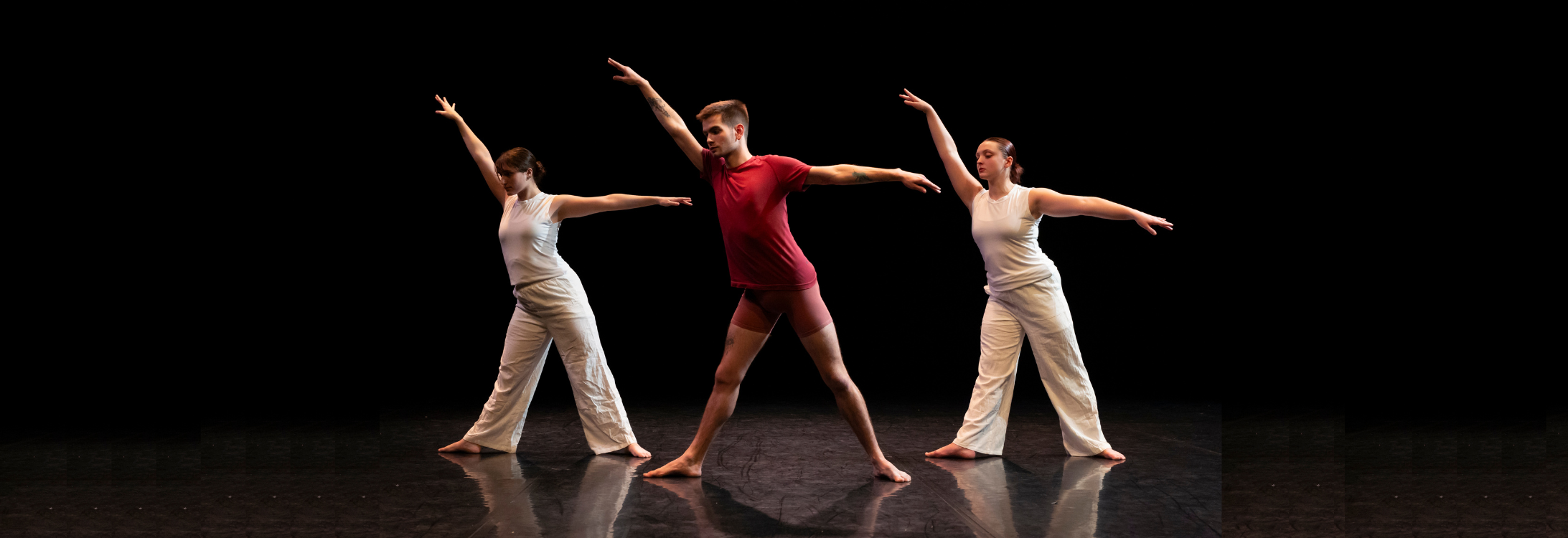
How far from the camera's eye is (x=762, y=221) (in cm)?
313

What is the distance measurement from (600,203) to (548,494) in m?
1.12

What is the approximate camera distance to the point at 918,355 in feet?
23.6

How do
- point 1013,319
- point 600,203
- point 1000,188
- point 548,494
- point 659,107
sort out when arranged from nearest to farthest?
point 548,494 → point 659,107 → point 600,203 → point 1000,188 → point 1013,319

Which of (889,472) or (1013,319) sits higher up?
(1013,319)

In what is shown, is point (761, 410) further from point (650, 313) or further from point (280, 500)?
point (280, 500)

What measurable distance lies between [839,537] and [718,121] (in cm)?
134

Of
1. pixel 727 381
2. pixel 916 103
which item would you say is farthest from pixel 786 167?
pixel 916 103

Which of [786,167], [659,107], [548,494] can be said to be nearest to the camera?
[786,167]

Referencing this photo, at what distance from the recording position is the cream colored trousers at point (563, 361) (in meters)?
3.96

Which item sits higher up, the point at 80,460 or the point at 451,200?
the point at 451,200

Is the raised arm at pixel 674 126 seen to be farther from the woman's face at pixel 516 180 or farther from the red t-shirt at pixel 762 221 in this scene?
the woman's face at pixel 516 180

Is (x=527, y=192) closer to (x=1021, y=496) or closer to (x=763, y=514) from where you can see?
(x=763, y=514)

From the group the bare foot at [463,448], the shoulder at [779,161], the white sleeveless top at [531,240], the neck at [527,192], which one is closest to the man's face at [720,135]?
the shoulder at [779,161]

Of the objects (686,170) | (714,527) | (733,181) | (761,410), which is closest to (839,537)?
(714,527)
